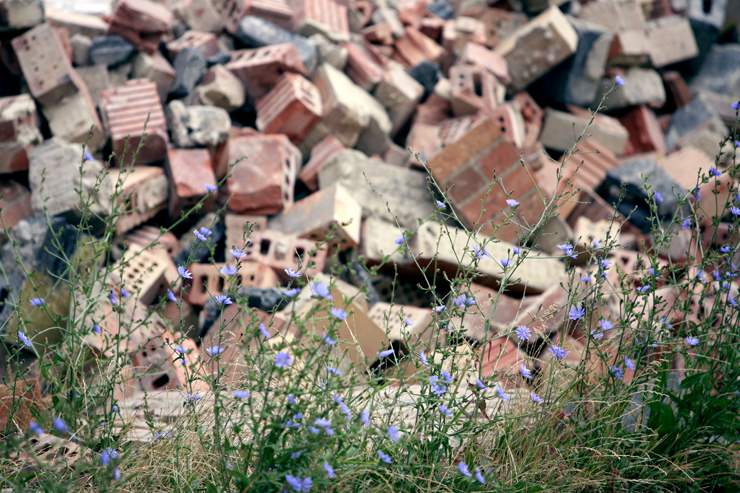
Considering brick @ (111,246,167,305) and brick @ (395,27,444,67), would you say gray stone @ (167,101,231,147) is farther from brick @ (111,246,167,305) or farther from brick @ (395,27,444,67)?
brick @ (395,27,444,67)

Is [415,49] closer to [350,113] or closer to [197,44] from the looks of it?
[350,113]

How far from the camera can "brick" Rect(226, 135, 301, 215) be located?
596 centimetres

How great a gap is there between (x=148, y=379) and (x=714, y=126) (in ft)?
21.4

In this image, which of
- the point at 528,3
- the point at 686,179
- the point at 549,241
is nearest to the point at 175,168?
the point at 549,241

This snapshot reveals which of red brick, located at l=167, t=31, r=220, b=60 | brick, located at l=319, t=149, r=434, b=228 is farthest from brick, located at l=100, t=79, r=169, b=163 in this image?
brick, located at l=319, t=149, r=434, b=228

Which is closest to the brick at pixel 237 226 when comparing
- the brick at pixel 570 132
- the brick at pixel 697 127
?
the brick at pixel 570 132

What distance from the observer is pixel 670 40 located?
31.9 ft

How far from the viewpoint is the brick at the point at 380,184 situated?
20.7ft

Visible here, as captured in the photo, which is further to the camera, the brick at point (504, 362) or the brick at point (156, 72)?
the brick at point (156, 72)

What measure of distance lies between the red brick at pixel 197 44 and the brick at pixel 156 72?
0.26 m

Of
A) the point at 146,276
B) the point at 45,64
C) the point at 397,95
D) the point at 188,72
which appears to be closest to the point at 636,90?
the point at 397,95

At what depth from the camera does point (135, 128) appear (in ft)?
20.1

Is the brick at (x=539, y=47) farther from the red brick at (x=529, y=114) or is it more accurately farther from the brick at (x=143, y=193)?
the brick at (x=143, y=193)

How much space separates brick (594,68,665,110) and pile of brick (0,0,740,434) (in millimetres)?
27
